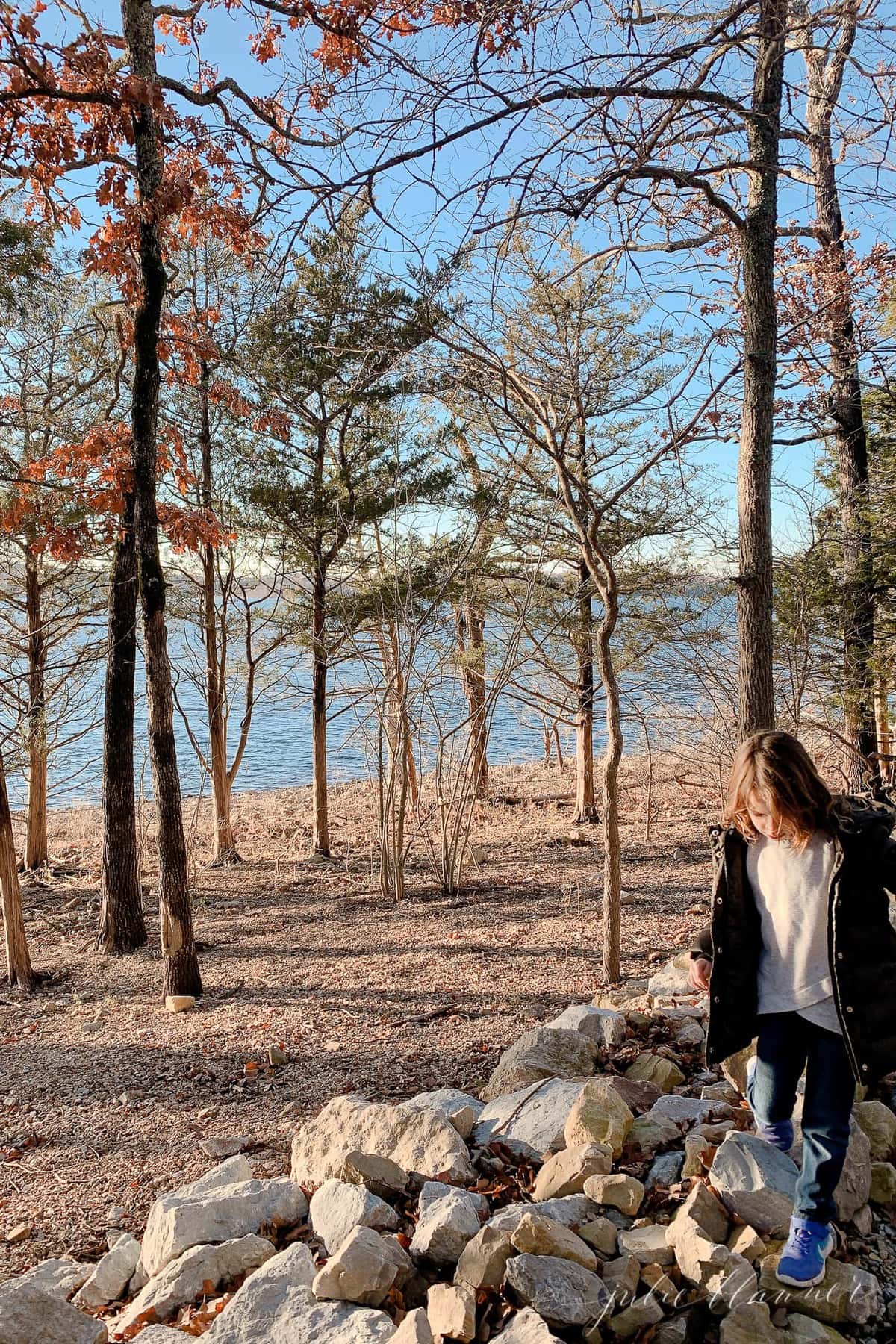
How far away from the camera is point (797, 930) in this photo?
2301 mm

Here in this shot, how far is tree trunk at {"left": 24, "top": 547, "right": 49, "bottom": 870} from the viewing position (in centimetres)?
841

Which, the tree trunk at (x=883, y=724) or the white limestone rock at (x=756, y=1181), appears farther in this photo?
the tree trunk at (x=883, y=724)

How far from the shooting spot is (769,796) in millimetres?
2281

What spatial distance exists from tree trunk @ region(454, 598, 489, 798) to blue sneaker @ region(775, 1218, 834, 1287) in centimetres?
433

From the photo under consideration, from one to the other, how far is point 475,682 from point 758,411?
24.1ft

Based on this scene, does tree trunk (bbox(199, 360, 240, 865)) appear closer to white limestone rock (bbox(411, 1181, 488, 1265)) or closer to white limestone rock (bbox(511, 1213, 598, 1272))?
white limestone rock (bbox(411, 1181, 488, 1265))

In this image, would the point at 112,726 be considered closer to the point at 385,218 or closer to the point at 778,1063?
the point at 385,218

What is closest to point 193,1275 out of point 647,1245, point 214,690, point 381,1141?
point 381,1141

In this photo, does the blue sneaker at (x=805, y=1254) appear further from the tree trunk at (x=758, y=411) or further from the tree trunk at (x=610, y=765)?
the tree trunk at (x=758, y=411)

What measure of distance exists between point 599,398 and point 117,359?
209 inches

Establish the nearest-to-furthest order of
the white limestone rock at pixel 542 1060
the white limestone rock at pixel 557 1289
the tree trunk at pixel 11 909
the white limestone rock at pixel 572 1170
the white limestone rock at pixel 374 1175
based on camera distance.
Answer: the white limestone rock at pixel 557 1289
the white limestone rock at pixel 572 1170
the white limestone rock at pixel 374 1175
the white limestone rock at pixel 542 1060
the tree trunk at pixel 11 909

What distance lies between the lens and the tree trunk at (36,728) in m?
8.41

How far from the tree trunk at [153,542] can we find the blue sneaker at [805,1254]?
4.16 m

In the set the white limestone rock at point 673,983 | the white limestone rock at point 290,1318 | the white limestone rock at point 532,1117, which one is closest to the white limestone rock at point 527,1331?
the white limestone rock at point 290,1318
